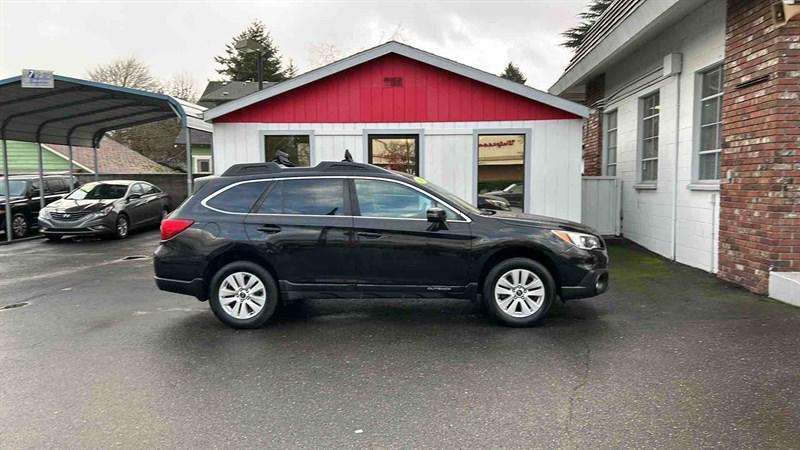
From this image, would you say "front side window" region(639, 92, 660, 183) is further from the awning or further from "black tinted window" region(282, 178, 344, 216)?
the awning

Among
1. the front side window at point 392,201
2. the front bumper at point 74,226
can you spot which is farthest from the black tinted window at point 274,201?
the front bumper at point 74,226

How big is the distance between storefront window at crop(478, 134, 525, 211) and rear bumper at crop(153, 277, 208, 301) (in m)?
6.02

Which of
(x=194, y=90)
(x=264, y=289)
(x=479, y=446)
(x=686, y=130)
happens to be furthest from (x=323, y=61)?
(x=479, y=446)

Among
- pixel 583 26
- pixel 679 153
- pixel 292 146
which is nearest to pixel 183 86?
pixel 583 26

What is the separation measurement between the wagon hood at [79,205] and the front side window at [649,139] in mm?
12321

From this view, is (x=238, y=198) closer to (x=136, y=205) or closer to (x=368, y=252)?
(x=368, y=252)

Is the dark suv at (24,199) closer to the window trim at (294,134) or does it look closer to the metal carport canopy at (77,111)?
the metal carport canopy at (77,111)

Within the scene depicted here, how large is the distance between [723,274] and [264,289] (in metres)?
6.04

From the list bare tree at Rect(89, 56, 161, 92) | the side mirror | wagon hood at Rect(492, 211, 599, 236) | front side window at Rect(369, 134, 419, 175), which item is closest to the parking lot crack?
wagon hood at Rect(492, 211, 599, 236)

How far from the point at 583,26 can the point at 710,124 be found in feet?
104

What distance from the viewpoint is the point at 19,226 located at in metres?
14.7

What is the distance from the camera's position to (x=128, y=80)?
4291 cm

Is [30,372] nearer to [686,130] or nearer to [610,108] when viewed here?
[686,130]

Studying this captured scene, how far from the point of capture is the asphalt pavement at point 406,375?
343cm
